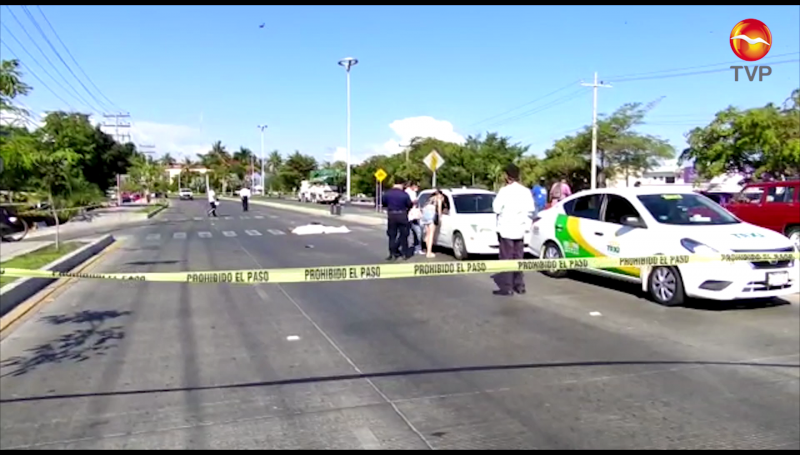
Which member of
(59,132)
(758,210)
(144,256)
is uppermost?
(59,132)

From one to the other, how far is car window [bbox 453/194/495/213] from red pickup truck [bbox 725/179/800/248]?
274 inches

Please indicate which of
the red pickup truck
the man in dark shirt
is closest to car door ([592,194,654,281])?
the man in dark shirt

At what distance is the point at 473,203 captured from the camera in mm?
14625

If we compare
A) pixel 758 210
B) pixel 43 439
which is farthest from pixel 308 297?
pixel 758 210

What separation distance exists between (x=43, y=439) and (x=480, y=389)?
304cm

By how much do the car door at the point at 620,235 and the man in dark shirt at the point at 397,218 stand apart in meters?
4.61

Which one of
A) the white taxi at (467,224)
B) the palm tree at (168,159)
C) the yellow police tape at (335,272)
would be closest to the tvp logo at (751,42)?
the yellow police tape at (335,272)

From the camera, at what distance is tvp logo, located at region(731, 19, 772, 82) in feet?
20.3

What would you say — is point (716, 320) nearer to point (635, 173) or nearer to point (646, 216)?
point (646, 216)

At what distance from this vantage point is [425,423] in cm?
443

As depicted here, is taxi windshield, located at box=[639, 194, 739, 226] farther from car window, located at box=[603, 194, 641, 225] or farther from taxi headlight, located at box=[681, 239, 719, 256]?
taxi headlight, located at box=[681, 239, 719, 256]

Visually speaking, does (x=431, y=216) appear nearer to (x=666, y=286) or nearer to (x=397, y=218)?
(x=397, y=218)

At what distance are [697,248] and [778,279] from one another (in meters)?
1.00

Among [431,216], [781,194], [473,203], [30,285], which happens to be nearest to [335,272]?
[30,285]
